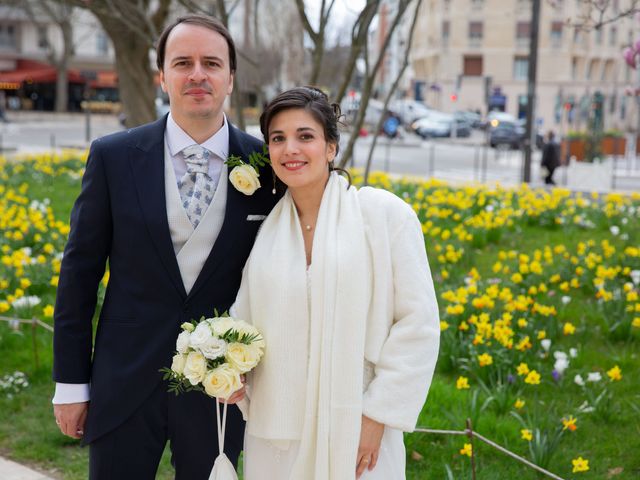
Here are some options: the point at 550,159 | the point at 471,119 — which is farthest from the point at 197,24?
the point at 471,119

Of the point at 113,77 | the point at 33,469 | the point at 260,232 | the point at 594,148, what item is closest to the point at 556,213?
the point at 33,469

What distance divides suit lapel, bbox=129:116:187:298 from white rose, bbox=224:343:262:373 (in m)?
0.36

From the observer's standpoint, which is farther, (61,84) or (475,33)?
(475,33)

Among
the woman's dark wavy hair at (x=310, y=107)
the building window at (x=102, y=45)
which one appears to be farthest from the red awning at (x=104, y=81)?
the woman's dark wavy hair at (x=310, y=107)

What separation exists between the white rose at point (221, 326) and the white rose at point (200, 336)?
0.02 m

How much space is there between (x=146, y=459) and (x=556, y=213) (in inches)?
266

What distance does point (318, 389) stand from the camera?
2.42 m

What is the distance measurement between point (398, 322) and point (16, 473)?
8.83 ft

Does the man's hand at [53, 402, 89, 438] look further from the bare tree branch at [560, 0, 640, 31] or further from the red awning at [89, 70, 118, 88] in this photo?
the red awning at [89, 70, 118, 88]

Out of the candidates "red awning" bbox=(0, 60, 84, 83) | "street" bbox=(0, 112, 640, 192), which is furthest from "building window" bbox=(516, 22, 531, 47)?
"red awning" bbox=(0, 60, 84, 83)

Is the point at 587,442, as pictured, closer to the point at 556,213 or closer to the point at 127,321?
the point at 127,321

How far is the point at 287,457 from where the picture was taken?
2.55 meters

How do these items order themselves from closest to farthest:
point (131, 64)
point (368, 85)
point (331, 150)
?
1. point (331, 150)
2. point (368, 85)
3. point (131, 64)

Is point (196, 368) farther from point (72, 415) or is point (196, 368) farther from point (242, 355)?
point (72, 415)
